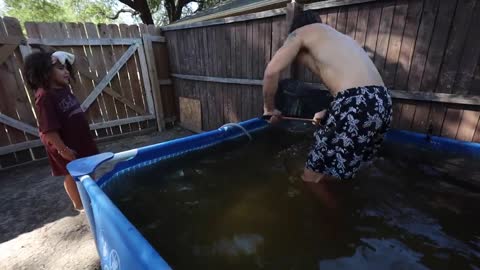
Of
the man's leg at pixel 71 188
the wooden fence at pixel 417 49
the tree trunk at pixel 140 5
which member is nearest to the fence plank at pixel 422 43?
the wooden fence at pixel 417 49

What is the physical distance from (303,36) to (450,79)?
1.48 m

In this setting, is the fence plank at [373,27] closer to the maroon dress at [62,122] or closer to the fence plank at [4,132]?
the maroon dress at [62,122]

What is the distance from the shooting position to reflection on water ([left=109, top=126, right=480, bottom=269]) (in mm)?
1457

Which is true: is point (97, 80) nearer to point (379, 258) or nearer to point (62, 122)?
point (62, 122)

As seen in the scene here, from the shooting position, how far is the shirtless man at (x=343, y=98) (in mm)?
1634

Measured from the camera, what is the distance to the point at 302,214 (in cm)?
183

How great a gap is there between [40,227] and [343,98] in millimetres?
2966

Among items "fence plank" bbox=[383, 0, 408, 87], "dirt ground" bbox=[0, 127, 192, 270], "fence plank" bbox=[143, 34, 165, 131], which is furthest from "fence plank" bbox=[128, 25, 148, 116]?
"fence plank" bbox=[383, 0, 408, 87]

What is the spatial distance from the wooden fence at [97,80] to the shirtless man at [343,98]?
2902mm

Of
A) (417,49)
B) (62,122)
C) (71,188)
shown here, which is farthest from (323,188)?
(71,188)

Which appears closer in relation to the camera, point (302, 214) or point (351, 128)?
point (351, 128)

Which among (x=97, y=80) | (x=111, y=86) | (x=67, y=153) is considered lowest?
(x=67, y=153)

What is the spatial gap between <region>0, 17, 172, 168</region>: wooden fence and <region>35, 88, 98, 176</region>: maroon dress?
1261mm

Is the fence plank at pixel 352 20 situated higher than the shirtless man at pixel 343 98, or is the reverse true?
the fence plank at pixel 352 20
